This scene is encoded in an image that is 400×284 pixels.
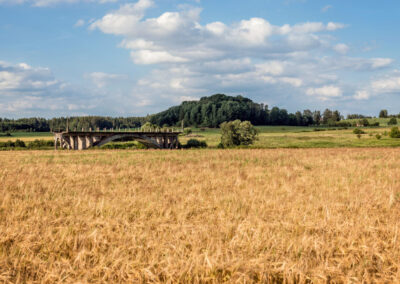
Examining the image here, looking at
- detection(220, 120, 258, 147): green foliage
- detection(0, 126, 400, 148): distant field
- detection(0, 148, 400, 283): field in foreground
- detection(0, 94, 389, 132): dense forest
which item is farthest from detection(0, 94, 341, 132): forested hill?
detection(0, 148, 400, 283): field in foreground

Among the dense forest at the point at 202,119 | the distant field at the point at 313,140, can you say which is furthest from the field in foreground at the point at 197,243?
the dense forest at the point at 202,119

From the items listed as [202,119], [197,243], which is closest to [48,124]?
[202,119]

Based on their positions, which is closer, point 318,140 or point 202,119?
point 318,140

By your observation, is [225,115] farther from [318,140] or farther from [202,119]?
[318,140]

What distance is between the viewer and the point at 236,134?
70.2 m

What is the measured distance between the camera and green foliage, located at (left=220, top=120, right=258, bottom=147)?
2726 inches

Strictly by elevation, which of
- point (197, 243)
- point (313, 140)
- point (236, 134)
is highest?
point (236, 134)

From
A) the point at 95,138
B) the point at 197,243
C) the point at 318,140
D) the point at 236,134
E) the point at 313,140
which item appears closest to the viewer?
the point at 197,243

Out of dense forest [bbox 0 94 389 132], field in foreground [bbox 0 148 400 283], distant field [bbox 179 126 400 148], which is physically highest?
dense forest [bbox 0 94 389 132]

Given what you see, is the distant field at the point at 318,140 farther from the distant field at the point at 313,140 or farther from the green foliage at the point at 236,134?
the green foliage at the point at 236,134

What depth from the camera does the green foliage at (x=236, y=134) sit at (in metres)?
69.2

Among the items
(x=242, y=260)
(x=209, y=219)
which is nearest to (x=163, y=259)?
(x=242, y=260)

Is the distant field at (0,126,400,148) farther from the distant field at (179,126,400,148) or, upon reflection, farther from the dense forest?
the dense forest

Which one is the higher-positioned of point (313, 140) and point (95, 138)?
point (95, 138)
